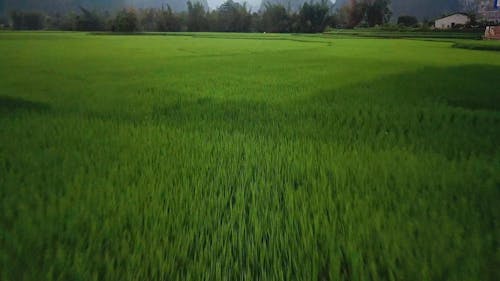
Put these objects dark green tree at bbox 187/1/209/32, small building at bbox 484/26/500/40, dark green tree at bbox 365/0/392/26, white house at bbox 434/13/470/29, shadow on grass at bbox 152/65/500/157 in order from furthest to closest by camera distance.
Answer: dark green tree at bbox 187/1/209/32 < dark green tree at bbox 365/0/392/26 < white house at bbox 434/13/470/29 < small building at bbox 484/26/500/40 < shadow on grass at bbox 152/65/500/157

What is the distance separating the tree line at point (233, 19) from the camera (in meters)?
57.0

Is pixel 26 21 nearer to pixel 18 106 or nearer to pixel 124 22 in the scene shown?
pixel 124 22

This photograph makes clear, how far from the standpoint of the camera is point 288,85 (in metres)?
5.52

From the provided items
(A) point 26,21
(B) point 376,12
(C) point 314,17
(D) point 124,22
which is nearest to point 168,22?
(D) point 124,22

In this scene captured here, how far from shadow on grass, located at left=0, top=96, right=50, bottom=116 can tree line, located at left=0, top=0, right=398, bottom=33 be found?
184 ft

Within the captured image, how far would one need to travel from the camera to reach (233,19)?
214ft

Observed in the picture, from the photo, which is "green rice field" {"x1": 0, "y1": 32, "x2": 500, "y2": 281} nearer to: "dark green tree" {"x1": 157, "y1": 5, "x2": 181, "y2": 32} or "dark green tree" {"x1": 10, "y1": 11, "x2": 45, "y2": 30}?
"dark green tree" {"x1": 10, "y1": 11, "x2": 45, "y2": 30}

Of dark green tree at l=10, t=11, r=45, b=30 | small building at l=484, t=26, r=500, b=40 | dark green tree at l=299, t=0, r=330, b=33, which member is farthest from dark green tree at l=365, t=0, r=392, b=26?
dark green tree at l=10, t=11, r=45, b=30

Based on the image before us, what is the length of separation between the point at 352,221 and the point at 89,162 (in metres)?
1.57

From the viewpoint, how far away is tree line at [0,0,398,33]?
2245 inches

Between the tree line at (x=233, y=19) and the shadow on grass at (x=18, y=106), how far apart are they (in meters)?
56.2

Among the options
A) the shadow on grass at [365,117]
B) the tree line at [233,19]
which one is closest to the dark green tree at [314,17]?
the tree line at [233,19]

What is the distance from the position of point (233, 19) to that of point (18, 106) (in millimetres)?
66813

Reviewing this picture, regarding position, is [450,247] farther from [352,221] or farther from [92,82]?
[92,82]
